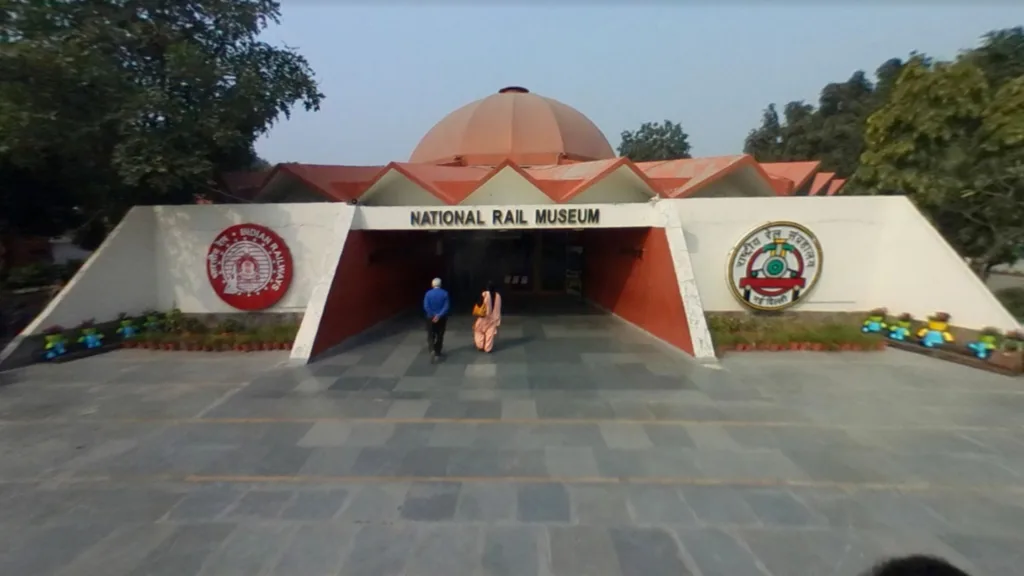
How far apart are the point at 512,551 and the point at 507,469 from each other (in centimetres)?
141

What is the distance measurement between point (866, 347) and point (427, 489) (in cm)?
933

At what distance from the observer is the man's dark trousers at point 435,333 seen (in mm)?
10070

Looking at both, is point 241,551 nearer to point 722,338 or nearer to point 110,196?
point 722,338

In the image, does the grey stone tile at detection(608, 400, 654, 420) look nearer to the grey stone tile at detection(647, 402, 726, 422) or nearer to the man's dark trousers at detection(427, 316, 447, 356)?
the grey stone tile at detection(647, 402, 726, 422)

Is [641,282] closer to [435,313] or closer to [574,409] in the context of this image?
[435,313]

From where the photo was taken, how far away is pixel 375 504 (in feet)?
16.7

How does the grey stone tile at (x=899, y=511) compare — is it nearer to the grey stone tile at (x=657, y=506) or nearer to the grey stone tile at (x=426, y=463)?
the grey stone tile at (x=657, y=506)

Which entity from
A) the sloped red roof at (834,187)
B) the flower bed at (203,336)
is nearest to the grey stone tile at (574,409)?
the flower bed at (203,336)

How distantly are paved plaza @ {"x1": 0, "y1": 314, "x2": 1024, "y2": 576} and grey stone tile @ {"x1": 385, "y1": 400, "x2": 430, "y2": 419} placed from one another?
0.15ft

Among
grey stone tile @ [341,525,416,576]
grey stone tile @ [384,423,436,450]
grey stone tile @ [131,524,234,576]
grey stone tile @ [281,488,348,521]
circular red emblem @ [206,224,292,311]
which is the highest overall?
circular red emblem @ [206,224,292,311]

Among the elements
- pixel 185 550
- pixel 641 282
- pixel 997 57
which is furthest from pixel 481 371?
pixel 997 57

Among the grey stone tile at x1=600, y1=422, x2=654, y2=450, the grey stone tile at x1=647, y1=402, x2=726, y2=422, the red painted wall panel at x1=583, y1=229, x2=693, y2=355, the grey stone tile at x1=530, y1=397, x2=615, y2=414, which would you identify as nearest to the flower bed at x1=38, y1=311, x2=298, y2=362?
the grey stone tile at x1=530, y1=397, x2=615, y2=414

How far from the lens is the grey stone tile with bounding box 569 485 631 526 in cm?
480

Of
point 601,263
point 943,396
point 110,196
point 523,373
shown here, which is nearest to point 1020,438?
point 943,396
